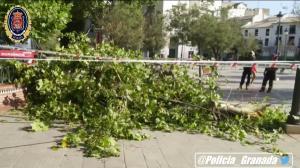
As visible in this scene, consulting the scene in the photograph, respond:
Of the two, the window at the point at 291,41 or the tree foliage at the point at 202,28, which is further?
the window at the point at 291,41

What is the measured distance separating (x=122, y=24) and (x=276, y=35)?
188 feet

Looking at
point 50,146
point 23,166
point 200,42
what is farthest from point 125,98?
point 200,42

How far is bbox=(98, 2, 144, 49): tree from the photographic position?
1433 inches

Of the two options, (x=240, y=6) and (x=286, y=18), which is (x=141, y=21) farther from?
(x=240, y=6)

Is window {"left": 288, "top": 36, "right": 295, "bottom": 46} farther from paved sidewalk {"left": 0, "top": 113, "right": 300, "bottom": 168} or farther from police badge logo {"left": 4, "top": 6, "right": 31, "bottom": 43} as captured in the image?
police badge logo {"left": 4, "top": 6, "right": 31, "bottom": 43}

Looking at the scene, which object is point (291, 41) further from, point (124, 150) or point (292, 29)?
point (124, 150)

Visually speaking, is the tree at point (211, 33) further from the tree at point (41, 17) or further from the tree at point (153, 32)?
the tree at point (41, 17)

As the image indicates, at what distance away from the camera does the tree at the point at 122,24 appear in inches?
1433

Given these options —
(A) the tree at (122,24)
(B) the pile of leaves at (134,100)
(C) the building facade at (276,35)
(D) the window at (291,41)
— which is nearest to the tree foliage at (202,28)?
(A) the tree at (122,24)

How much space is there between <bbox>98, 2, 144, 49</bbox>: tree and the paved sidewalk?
92.6 feet

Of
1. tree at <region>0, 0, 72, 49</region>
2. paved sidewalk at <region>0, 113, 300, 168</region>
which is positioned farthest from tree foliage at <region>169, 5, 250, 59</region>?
paved sidewalk at <region>0, 113, 300, 168</region>

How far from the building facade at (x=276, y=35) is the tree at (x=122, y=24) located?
4383 cm

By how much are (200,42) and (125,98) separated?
4781 cm

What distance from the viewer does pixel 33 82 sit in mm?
9305
